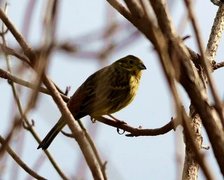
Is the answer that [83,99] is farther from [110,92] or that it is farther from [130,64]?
[130,64]

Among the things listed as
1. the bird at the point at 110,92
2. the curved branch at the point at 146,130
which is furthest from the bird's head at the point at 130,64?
the curved branch at the point at 146,130

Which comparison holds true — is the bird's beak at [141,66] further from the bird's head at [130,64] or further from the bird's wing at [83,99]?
the bird's wing at [83,99]

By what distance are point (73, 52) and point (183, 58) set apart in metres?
0.32

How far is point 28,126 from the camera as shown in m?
4.36

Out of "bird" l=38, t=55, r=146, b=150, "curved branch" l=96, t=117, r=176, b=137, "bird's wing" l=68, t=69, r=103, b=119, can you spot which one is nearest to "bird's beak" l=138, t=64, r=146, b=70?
"bird" l=38, t=55, r=146, b=150

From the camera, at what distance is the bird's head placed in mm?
8602

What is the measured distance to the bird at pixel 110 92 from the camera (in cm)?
673

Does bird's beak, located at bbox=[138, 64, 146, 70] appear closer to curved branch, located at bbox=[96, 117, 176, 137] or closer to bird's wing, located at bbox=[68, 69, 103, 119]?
bird's wing, located at bbox=[68, 69, 103, 119]

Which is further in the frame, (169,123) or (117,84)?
(117,84)

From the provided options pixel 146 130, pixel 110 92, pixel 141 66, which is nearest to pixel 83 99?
pixel 110 92

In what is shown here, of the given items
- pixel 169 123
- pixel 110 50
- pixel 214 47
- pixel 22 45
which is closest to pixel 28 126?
pixel 169 123

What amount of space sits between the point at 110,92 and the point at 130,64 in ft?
4.04

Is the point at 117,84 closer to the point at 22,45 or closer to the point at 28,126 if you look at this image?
the point at 28,126

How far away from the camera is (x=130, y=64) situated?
873cm
